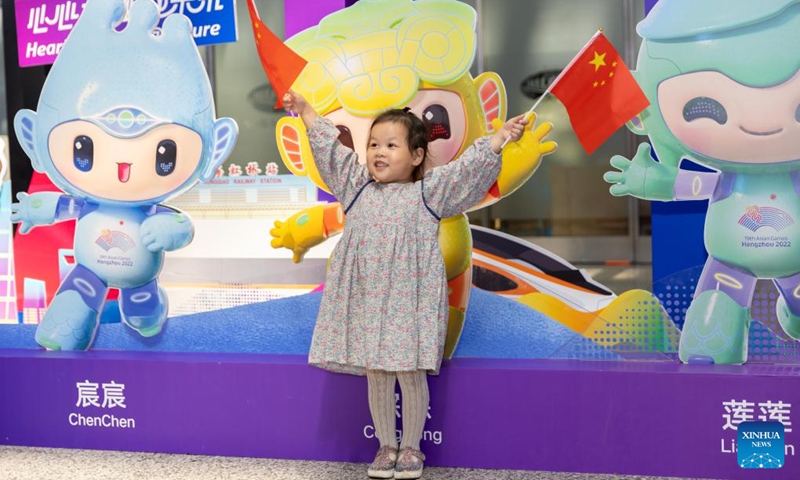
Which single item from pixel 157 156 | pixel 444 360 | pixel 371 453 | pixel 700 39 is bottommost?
pixel 371 453

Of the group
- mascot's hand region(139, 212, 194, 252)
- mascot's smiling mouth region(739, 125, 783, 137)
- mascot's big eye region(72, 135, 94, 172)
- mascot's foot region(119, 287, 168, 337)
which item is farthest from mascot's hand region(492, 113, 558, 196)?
mascot's big eye region(72, 135, 94, 172)

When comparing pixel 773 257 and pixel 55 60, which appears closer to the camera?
pixel 773 257

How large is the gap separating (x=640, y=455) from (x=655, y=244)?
2.07 feet

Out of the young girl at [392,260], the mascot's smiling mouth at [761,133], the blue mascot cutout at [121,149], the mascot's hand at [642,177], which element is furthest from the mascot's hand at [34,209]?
the mascot's smiling mouth at [761,133]

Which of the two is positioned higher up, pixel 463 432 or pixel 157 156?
pixel 157 156

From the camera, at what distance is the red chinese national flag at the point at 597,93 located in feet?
7.66

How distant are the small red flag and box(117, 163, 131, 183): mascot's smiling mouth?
2.19 feet

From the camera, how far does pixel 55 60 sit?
2.89m

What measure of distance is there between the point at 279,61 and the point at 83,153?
84 centimetres

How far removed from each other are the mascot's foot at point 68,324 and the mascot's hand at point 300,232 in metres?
0.74

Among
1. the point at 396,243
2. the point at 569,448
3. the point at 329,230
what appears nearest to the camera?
the point at 396,243

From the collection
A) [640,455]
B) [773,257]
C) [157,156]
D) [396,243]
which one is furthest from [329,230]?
[773,257]

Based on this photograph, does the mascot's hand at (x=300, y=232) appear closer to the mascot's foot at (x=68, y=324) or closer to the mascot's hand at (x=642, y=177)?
the mascot's foot at (x=68, y=324)

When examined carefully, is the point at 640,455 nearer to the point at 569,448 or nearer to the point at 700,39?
the point at 569,448
